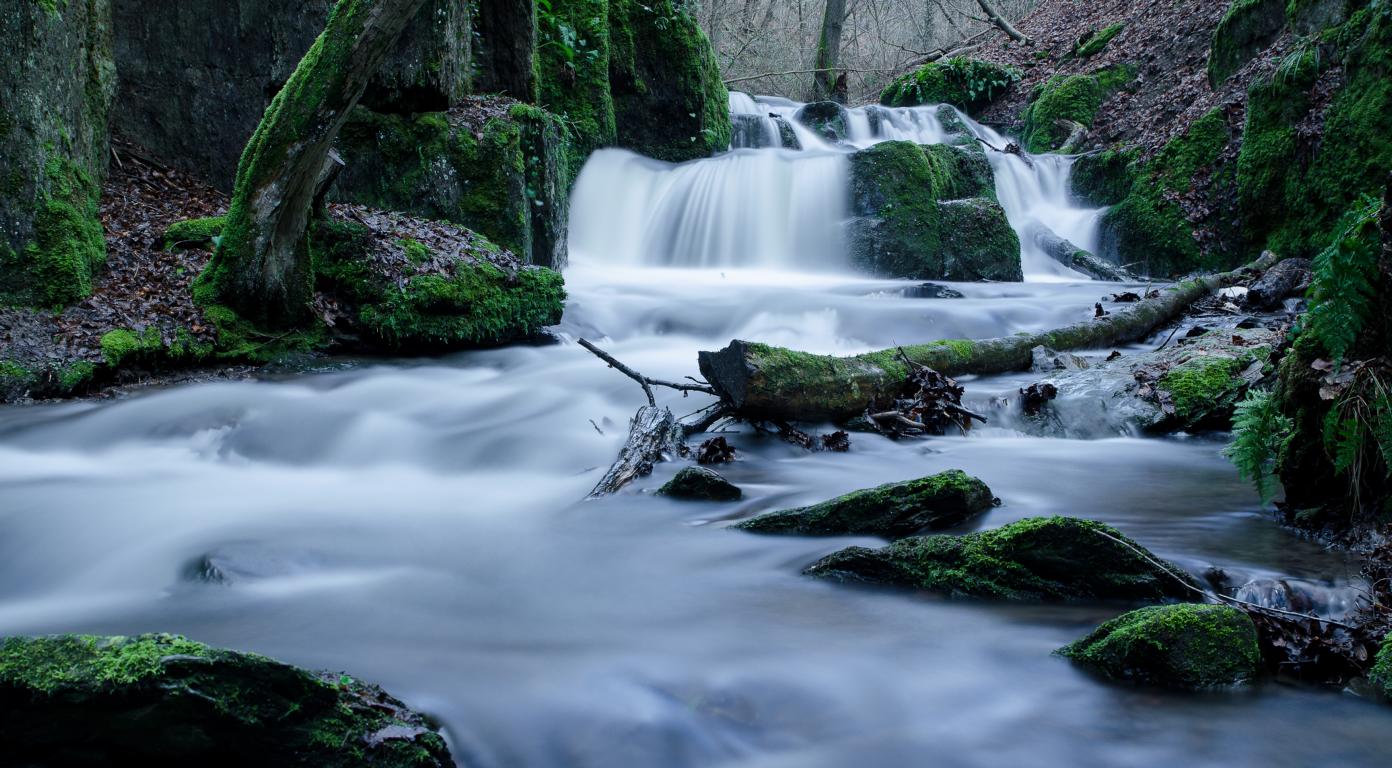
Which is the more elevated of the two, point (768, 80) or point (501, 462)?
point (768, 80)

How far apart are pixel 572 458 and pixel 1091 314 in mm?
6695

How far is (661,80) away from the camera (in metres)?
15.6

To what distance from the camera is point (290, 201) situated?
6746 millimetres

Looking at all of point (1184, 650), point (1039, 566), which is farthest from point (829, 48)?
point (1184, 650)

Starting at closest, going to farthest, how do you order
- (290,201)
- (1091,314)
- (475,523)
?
(475,523) → (290,201) → (1091,314)

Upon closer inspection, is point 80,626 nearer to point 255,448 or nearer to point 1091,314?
point 255,448

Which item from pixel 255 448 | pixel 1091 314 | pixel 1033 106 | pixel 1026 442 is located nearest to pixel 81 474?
pixel 255 448

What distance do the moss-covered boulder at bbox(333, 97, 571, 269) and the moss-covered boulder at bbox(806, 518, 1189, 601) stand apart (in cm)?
713

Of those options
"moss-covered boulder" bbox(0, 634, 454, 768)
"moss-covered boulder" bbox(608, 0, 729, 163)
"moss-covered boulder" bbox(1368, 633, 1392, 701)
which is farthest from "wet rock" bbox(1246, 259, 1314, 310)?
"moss-covered boulder" bbox(0, 634, 454, 768)

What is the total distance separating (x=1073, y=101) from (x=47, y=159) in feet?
60.3

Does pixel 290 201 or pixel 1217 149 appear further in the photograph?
pixel 1217 149

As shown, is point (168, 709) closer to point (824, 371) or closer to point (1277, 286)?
point (824, 371)

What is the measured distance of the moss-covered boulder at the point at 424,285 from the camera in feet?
25.7

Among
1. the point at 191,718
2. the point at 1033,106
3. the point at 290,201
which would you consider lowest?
the point at 191,718
